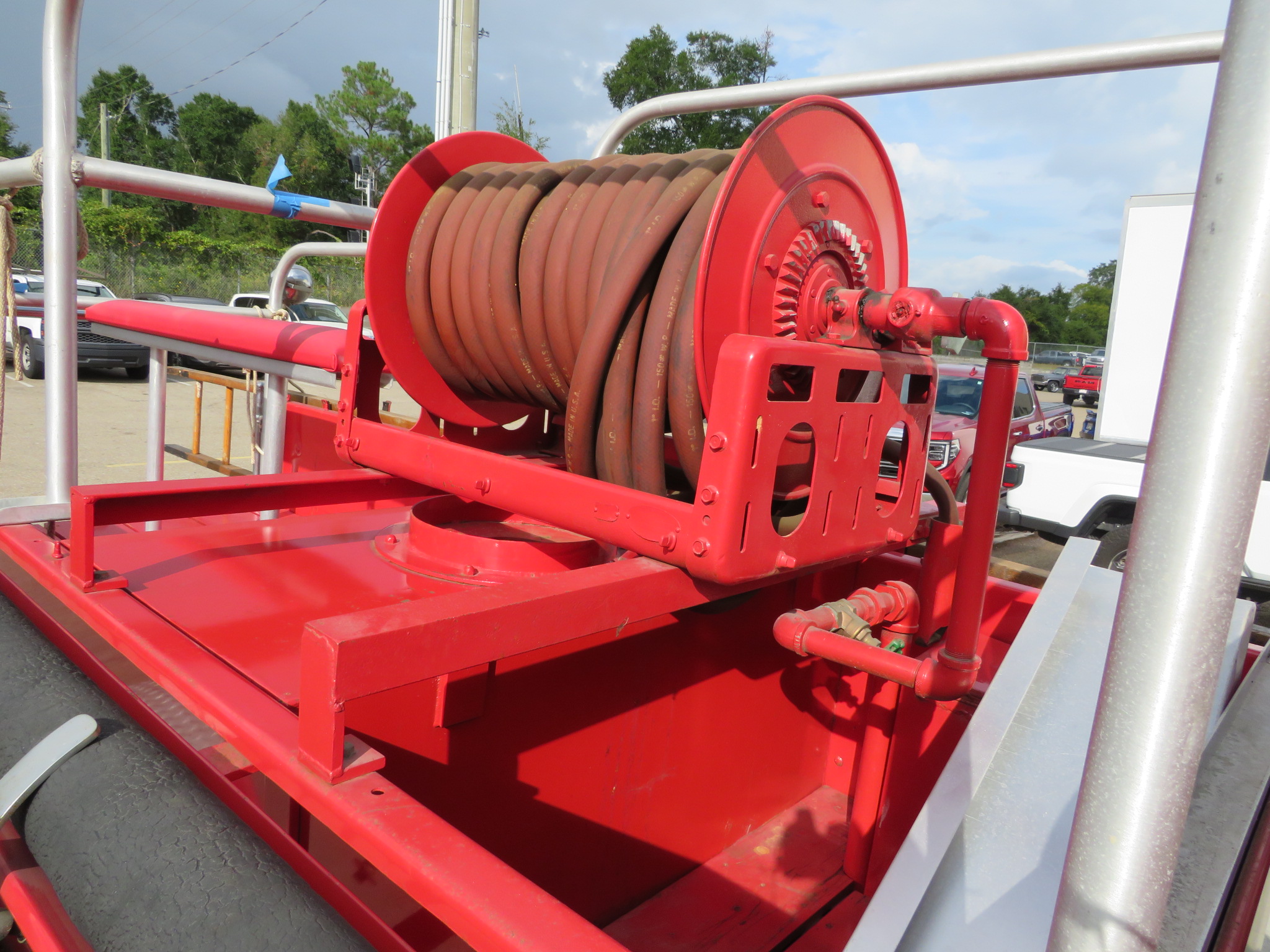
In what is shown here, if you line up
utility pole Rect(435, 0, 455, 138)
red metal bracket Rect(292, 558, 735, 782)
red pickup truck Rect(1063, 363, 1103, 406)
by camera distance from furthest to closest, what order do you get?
red pickup truck Rect(1063, 363, 1103, 406) → utility pole Rect(435, 0, 455, 138) → red metal bracket Rect(292, 558, 735, 782)

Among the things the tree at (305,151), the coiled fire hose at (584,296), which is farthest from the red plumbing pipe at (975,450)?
the tree at (305,151)

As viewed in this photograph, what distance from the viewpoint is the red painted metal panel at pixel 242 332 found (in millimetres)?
2693

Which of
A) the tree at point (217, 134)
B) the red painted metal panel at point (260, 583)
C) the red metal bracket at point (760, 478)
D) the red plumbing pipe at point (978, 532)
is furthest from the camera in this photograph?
the tree at point (217, 134)

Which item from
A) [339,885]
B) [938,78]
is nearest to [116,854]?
[339,885]

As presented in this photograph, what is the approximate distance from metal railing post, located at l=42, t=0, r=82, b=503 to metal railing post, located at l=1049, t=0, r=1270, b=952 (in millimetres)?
2119

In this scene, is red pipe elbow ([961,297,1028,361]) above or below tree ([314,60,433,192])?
below

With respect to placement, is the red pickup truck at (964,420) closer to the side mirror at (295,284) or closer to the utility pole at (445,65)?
the utility pole at (445,65)

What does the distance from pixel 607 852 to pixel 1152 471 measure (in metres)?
1.84

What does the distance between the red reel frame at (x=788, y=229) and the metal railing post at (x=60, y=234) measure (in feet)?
4.83

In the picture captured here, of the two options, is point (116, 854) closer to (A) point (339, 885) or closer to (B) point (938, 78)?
(A) point (339, 885)

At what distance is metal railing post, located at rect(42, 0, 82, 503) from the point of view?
1.91 metres

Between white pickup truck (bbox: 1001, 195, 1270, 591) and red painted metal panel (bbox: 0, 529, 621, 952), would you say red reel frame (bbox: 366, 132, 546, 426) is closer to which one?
red painted metal panel (bbox: 0, 529, 621, 952)

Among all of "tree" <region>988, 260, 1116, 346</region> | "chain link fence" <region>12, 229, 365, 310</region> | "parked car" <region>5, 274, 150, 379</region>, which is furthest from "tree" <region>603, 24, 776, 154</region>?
"tree" <region>988, 260, 1116, 346</region>

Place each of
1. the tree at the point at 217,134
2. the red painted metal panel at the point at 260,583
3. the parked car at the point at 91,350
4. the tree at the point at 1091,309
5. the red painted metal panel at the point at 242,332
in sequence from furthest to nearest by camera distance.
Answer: the tree at the point at 1091,309 < the tree at the point at 217,134 < the parked car at the point at 91,350 < the red painted metal panel at the point at 242,332 < the red painted metal panel at the point at 260,583
